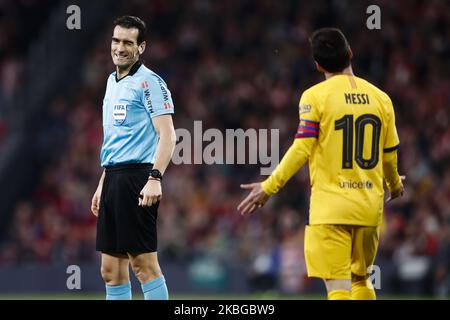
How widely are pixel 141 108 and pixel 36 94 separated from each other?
1349cm

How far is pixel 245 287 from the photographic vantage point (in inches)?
663

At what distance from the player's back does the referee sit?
1082mm

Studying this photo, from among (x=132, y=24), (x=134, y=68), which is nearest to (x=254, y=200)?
(x=134, y=68)

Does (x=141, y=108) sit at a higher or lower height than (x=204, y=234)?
higher

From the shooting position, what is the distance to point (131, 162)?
796cm

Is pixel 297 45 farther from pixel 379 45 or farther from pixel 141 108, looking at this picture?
pixel 141 108

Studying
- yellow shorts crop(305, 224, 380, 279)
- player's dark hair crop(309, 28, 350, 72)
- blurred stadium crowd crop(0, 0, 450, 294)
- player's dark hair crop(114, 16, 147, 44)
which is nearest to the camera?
yellow shorts crop(305, 224, 380, 279)

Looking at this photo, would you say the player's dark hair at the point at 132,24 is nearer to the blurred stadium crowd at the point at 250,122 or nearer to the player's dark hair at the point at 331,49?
the player's dark hair at the point at 331,49

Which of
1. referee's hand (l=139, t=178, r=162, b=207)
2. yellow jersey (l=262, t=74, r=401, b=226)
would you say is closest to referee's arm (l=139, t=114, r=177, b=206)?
referee's hand (l=139, t=178, r=162, b=207)

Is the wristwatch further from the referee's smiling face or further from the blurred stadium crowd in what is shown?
the blurred stadium crowd

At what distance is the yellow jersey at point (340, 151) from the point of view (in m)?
7.35

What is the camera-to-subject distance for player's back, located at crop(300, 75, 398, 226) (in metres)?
7.36

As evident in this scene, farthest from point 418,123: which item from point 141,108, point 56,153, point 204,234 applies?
point 141,108

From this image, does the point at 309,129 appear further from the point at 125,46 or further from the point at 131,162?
the point at 125,46
